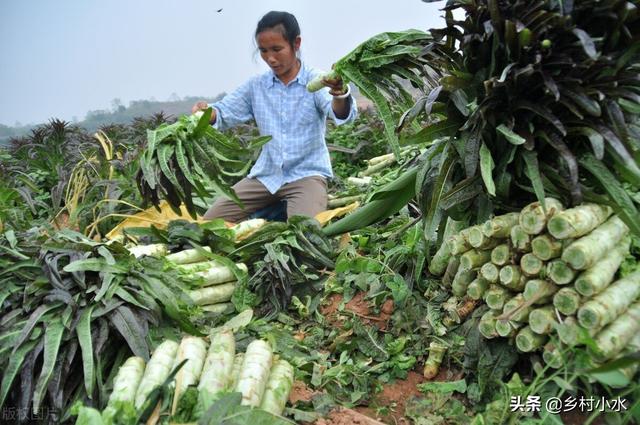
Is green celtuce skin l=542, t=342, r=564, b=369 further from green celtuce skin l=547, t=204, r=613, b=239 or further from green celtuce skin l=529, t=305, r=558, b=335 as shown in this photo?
green celtuce skin l=547, t=204, r=613, b=239

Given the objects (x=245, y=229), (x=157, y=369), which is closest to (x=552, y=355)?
(x=157, y=369)

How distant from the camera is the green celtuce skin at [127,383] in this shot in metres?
1.85

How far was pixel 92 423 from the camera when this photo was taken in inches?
65.0

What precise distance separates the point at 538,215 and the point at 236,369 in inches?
47.8

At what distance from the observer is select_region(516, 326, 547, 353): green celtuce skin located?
198 cm

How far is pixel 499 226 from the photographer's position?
208 cm

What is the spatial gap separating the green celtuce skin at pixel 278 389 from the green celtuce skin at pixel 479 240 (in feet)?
2.75

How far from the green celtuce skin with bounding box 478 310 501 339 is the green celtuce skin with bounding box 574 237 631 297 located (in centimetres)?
33

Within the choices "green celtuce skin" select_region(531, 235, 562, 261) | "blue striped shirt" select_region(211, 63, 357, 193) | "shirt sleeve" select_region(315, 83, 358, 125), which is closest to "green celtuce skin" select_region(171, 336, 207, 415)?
"green celtuce skin" select_region(531, 235, 562, 261)

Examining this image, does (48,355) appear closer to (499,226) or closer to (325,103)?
(499,226)

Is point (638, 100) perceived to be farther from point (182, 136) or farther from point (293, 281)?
point (182, 136)

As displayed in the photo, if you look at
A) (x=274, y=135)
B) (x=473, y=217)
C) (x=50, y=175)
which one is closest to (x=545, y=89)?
(x=473, y=217)

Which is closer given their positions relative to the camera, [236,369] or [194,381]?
[194,381]

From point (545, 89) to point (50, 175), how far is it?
439cm
